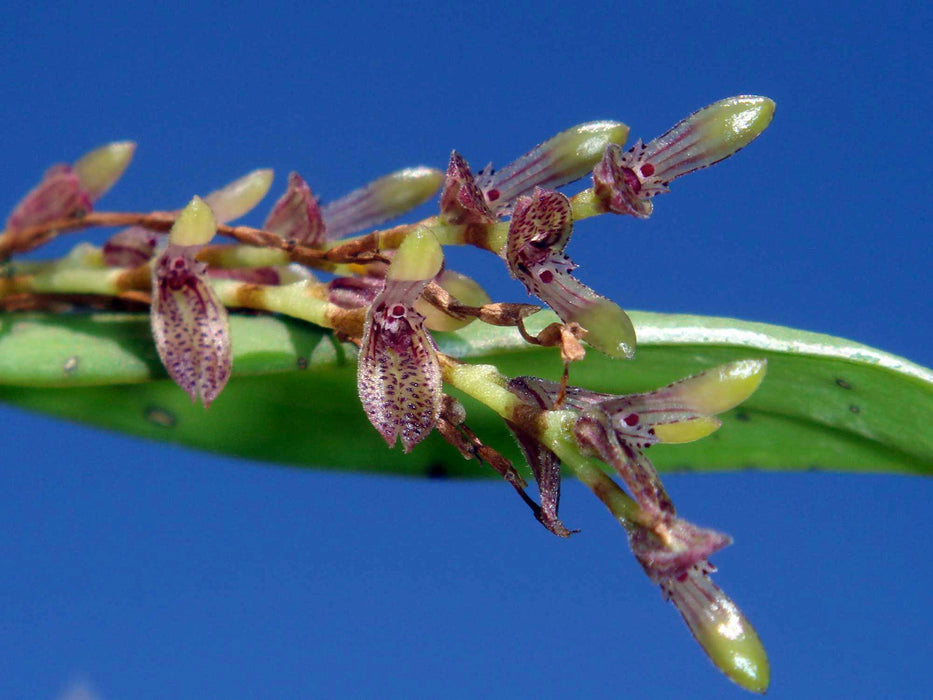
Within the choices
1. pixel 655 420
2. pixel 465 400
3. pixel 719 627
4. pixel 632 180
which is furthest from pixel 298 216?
pixel 719 627

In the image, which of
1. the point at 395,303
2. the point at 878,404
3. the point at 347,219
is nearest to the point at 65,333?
the point at 347,219

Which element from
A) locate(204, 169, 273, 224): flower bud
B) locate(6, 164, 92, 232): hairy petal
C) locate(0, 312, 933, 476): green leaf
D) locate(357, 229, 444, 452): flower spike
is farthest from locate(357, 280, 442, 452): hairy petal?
locate(6, 164, 92, 232): hairy petal

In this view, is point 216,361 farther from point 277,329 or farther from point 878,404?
point 878,404

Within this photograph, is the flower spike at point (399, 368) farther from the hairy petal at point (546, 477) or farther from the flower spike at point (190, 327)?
the flower spike at point (190, 327)

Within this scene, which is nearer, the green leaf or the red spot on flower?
the red spot on flower

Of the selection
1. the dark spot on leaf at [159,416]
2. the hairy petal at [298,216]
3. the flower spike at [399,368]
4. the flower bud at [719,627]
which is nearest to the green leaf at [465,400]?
the dark spot on leaf at [159,416]

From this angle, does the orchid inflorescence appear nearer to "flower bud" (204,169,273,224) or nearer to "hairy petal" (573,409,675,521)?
"hairy petal" (573,409,675,521)

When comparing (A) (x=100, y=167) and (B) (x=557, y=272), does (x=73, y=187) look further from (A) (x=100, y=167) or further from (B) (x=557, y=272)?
(B) (x=557, y=272)
